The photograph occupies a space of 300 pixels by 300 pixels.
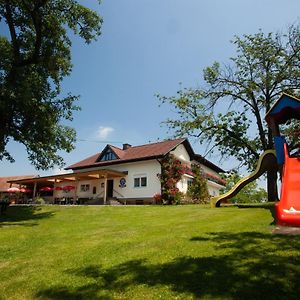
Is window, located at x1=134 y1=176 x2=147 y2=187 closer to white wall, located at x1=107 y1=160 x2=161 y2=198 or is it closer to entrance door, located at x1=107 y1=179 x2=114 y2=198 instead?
white wall, located at x1=107 y1=160 x2=161 y2=198

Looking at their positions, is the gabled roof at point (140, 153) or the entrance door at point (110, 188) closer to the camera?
the gabled roof at point (140, 153)

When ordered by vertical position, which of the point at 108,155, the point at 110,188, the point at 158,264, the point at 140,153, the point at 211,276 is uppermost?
the point at 108,155

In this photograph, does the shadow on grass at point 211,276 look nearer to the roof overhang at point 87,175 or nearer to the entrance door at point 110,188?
the roof overhang at point 87,175

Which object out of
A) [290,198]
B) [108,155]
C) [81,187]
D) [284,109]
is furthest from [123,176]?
[290,198]

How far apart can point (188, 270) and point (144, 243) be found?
10.4 feet

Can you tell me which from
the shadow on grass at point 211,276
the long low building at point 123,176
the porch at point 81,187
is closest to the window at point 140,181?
the long low building at point 123,176

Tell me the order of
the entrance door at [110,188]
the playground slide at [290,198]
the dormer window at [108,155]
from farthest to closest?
1. the dormer window at [108,155]
2. the entrance door at [110,188]
3. the playground slide at [290,198]

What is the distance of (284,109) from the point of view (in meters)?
13.2

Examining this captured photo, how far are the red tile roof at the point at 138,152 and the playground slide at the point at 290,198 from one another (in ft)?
79.7

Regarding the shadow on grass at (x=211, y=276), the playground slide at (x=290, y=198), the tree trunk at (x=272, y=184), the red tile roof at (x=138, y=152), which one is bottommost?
the shadow on grass at (x=211, y=276)

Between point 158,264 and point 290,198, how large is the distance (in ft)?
10.7

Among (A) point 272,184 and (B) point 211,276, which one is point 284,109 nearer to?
(B) point 211,276

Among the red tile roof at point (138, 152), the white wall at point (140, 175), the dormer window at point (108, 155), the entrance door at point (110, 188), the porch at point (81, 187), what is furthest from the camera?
the dormer window at point (108, 155)

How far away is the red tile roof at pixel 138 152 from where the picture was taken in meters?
34.5
